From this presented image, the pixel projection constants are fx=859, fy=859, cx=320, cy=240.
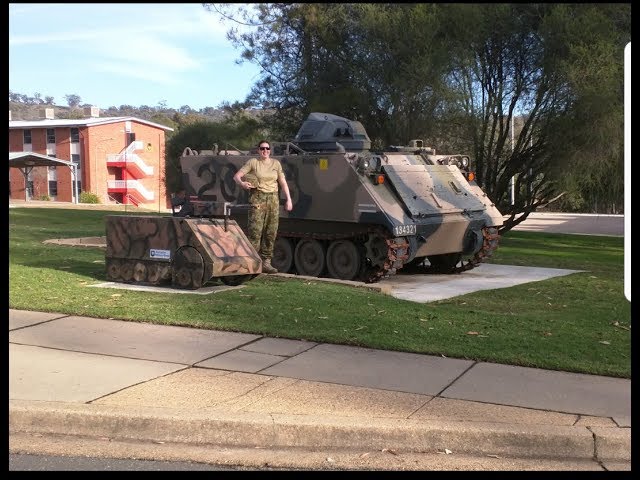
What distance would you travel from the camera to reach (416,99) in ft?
67.6

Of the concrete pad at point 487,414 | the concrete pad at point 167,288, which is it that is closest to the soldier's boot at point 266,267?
the concrete pad at point 167,288

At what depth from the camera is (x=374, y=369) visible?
6648 mm

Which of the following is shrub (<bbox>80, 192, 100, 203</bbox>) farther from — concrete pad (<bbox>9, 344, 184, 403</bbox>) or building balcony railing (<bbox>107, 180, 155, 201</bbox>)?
concrete pad (<bbox>9, 344, 184, 403</bbox>)

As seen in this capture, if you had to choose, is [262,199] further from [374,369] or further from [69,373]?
[69,373]

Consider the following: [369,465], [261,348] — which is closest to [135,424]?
[369,465]

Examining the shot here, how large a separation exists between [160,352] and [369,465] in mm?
2767

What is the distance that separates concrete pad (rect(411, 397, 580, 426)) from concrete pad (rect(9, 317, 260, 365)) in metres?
2.17

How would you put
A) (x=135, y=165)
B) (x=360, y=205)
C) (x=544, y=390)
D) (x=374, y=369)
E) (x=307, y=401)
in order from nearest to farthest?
(x=307, y=401), (x=544, y=390), (x=374, y=369), (x=360, y=205), (x=135, y=165)

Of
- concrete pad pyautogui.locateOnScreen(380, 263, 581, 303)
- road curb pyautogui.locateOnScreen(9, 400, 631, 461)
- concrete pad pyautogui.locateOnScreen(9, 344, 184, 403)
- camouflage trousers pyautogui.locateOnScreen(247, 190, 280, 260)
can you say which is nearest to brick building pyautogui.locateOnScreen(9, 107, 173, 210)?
concrete pad pyautogui.locateOnScreen(380, 263, 581, 303)

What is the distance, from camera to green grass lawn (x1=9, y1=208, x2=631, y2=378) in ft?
23.9

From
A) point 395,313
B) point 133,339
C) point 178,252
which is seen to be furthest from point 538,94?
point 133,339

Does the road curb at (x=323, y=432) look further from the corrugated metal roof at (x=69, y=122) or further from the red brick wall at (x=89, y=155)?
the corrugated metal roof at (x=69, y=122)

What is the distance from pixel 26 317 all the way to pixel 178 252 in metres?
2.43

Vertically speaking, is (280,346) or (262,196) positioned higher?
(262,196)
